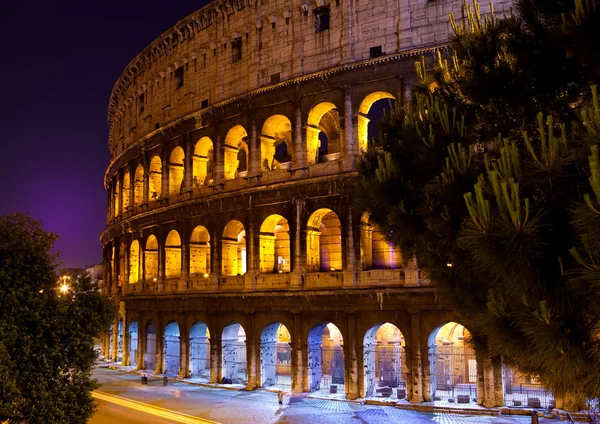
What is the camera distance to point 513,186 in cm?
659

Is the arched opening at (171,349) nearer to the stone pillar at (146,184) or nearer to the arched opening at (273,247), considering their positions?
the arched opening at (273,247)

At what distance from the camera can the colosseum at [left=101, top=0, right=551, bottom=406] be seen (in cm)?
2162

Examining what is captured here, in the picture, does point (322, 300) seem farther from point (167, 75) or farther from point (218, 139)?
point (167, 75)

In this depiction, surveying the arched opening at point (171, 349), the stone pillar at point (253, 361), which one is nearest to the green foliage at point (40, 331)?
the stone pillar at point (253, 361)

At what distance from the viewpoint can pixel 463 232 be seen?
760 cm

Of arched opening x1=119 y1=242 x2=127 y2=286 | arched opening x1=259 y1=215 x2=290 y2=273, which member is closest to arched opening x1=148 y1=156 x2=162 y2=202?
arched opening x1=119 y1=242 x2=127 y2=286

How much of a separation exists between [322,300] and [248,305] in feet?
12.3

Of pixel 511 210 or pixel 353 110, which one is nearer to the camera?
pixel 511 210

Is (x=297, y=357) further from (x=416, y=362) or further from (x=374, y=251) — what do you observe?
(x=374, y=251)

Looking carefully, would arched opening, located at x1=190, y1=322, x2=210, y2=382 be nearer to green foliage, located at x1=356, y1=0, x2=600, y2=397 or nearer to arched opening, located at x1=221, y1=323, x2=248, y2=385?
arched opening, located at x1=221, y1=323, x2=248, y2=385

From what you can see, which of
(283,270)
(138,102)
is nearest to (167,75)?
(138,102)

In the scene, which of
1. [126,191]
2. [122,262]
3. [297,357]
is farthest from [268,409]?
[126,191]

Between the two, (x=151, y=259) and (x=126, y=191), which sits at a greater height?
(x=126, y=191)

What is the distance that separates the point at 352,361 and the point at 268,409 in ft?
11.4
